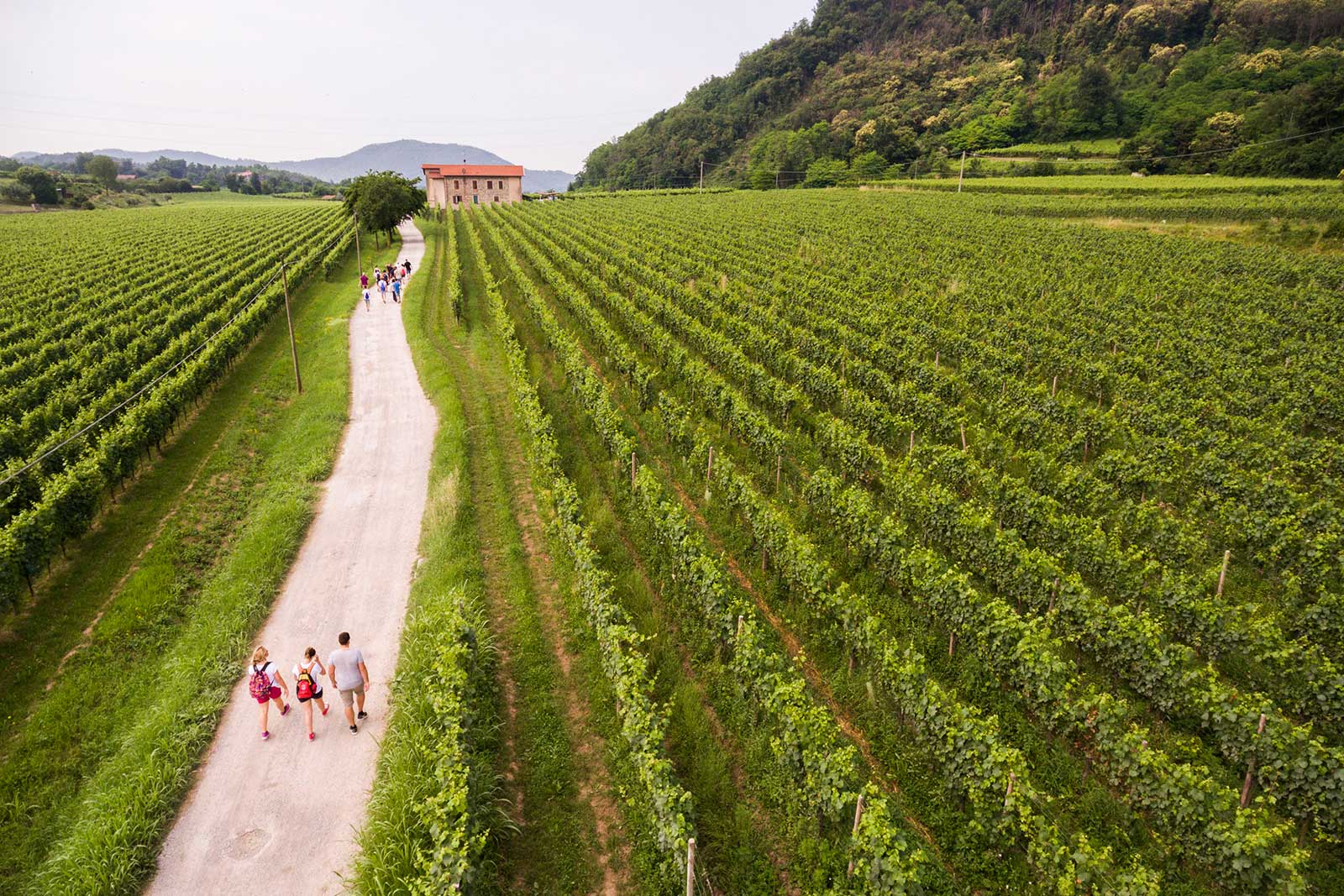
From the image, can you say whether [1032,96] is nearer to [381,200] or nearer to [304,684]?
[381,200]

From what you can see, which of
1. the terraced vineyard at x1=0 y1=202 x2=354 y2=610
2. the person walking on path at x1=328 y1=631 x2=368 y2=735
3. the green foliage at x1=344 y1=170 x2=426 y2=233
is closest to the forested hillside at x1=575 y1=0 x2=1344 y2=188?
the green foliage at x1=344 y1=170 x2=426 y2=233

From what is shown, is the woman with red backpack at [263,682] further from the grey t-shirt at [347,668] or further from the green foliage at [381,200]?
the green foliage at [381,200]

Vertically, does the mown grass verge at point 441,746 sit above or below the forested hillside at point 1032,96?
below

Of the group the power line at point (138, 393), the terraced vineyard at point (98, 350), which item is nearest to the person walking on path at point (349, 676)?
the terraced vineyard at point (98, 350)

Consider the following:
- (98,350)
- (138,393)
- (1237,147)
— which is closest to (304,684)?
(138,393)

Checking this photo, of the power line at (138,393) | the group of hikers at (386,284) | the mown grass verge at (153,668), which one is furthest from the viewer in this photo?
the group of hikers at (386,284)

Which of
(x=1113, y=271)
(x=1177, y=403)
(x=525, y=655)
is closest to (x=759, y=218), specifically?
(x=1113, y=271)
